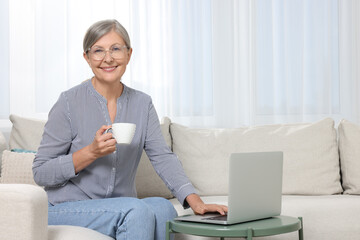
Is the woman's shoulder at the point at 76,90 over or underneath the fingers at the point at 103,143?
over

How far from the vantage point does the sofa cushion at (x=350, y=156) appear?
2.78 meters

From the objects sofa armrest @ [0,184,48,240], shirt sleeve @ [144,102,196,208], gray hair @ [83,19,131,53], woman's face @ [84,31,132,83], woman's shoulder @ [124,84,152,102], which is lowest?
sofa armrest @ [0,184,48,240]

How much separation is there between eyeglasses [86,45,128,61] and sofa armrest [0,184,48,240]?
63 cm

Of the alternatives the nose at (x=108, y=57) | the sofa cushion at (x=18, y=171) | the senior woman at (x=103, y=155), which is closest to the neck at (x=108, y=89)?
the senior woman at (x=103, y=155)

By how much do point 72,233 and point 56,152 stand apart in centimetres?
35

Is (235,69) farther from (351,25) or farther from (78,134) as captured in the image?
(78,134)

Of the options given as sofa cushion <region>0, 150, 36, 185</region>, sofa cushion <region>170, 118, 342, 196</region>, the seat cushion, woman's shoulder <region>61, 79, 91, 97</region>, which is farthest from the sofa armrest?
sofa cushion <region>170, 118, 342, 196</region>

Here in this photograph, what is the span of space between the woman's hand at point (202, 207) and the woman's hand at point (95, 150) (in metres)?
0.35

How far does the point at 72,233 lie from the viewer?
1.59 meters

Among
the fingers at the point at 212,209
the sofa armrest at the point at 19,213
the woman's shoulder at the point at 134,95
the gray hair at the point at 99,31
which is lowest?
the fingers at the point at 212,209

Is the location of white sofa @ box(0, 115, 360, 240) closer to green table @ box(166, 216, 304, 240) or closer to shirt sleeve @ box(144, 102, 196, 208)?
shirt sleeve @ box(144, 102, 196, 208)

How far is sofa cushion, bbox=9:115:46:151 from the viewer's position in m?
2.63

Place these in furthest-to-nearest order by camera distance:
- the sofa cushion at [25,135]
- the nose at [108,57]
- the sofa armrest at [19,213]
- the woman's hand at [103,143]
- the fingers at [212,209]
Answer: the sofa cushion at [25,135]
the nose at [108,57]
the fingers at [212,209]
the woman's hand at [103,143]
the sofa armrest at [19,213]

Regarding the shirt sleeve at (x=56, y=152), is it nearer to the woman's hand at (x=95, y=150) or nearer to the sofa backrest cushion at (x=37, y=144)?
the woman's hand at (x=95, y=150)
